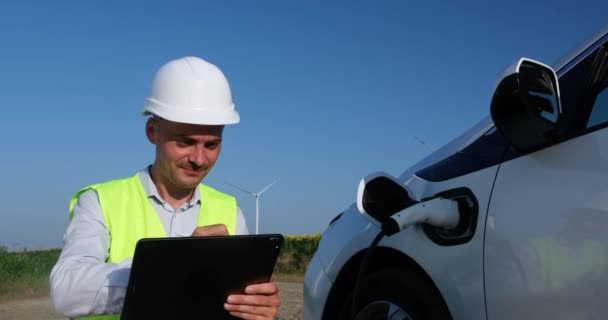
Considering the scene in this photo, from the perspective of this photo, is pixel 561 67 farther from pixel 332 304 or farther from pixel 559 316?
pixel 332 304

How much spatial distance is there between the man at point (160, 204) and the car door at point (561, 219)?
33.7 inches

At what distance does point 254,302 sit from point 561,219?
106cm

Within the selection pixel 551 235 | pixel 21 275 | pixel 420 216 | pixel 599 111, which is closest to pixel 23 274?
pixel 21 275

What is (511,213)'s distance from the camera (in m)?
2.71

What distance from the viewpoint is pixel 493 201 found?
283 cm

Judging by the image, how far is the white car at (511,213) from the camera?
244 centimetres

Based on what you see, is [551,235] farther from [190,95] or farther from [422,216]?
[190,95]

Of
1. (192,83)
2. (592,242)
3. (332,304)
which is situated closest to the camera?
(592,242)

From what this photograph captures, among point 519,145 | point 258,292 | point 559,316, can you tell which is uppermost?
point 519,145

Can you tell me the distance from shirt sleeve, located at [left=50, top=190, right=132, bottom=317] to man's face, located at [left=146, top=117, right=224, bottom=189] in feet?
1.14

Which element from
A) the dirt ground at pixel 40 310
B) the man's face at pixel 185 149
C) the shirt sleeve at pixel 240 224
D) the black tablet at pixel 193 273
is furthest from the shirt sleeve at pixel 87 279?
the dirt ground at pixel 40 310

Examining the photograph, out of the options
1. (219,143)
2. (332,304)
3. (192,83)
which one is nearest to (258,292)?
(219,143)

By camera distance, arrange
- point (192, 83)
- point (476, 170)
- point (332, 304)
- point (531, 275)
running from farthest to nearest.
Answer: point (332, 304)
point (476, 170)
point (192, 83)
point (531, 275)

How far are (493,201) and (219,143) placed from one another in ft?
3.48
